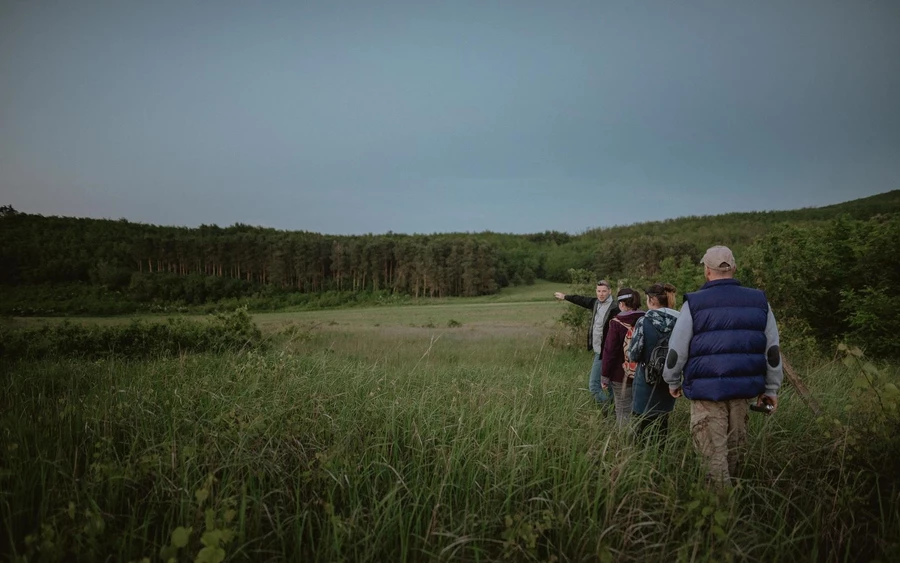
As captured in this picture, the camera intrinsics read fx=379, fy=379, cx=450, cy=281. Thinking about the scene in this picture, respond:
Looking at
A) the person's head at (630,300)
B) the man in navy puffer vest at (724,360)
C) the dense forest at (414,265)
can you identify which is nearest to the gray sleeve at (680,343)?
the man in navy puffer vest at (724,360)

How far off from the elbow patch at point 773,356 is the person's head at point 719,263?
0.76 m

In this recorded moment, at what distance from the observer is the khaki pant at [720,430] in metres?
3.42

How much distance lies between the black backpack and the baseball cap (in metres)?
1.16

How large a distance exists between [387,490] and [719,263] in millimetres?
3601

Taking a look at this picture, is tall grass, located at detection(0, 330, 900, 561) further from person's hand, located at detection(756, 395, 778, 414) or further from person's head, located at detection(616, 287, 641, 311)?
person's head, located at detection(616, 287, 641, 311)

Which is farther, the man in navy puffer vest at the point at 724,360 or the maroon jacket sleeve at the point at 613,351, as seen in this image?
the maroon jacket sleeve at the point at 613,351

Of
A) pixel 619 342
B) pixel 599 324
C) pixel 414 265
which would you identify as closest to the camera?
pixel 619 342

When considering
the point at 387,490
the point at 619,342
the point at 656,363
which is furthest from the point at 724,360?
the point at 387,490

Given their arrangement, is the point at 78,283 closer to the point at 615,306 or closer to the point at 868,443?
the point at 615,306

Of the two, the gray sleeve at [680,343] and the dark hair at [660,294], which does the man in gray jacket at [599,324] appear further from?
the gray sleeve at [680,343]

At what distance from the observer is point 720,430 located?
3.46 meters

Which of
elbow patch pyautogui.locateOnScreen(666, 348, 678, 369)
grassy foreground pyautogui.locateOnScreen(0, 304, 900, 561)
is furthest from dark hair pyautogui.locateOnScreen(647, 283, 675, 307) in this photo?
grassy foreground pyautogui.locateOnScreen(0, 304, 900, 561)

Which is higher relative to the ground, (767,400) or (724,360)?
(724,360)

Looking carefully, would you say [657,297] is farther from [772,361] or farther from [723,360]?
[723,360]
